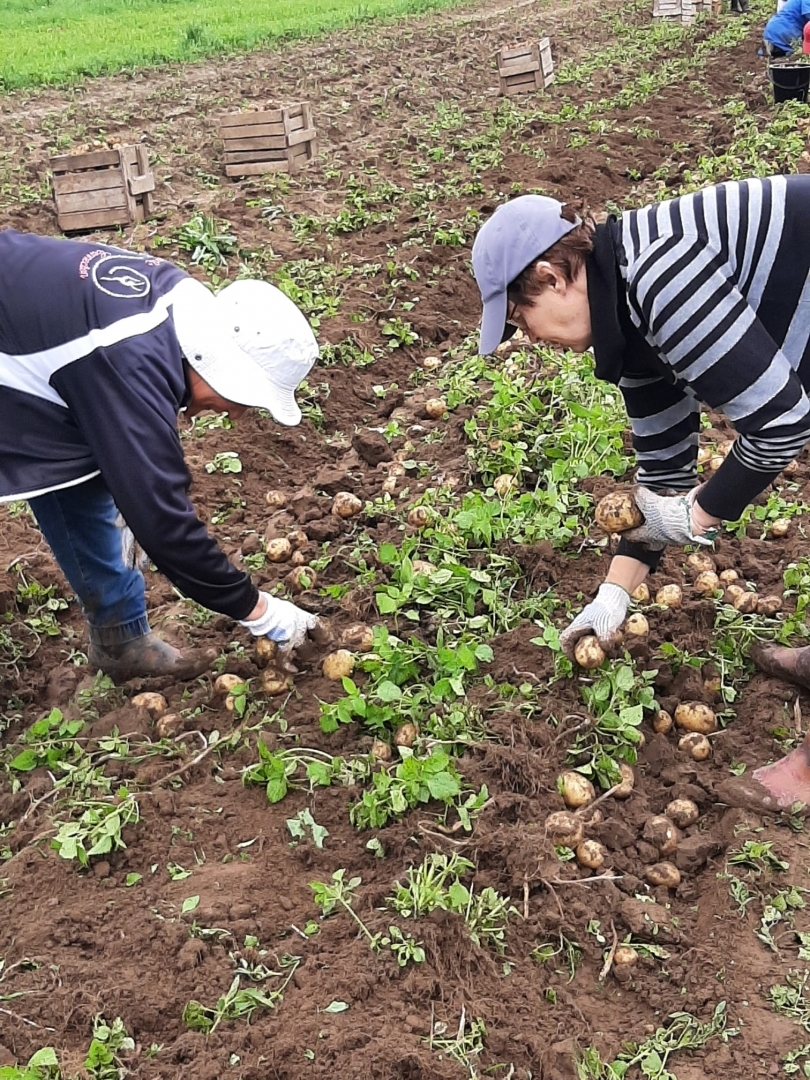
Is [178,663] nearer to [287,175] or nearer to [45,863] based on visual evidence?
[45,863]

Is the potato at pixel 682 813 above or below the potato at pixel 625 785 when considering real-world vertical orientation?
below

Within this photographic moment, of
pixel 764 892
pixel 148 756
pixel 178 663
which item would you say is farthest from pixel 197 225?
pixel 764 892

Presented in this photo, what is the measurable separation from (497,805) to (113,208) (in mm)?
6300

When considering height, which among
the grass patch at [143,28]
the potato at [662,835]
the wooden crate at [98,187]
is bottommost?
the potato at [662,835]

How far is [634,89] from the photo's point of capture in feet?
36.0

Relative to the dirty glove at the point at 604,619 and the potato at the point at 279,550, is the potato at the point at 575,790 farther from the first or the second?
the potato at the point at 279,550

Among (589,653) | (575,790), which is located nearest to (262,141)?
(589,653)

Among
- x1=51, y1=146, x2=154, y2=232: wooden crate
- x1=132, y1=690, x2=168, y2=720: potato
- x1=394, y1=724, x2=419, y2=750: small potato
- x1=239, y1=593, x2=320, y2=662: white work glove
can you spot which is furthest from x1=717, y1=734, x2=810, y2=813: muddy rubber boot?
x1=51, y1=146, x2=154, y2=232: wooden crate

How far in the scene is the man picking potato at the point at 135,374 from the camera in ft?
8.03

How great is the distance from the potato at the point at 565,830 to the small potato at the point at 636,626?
0.79 metres

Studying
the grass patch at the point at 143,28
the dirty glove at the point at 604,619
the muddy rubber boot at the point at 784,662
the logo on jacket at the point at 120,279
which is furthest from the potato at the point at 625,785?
the grass patch at the point at 143,28

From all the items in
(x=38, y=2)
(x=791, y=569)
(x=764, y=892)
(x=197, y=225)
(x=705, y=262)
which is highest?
(x=38, y=2)

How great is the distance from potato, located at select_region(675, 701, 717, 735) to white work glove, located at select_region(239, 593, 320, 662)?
119cm

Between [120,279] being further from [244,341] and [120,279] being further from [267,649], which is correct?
[267,649]
